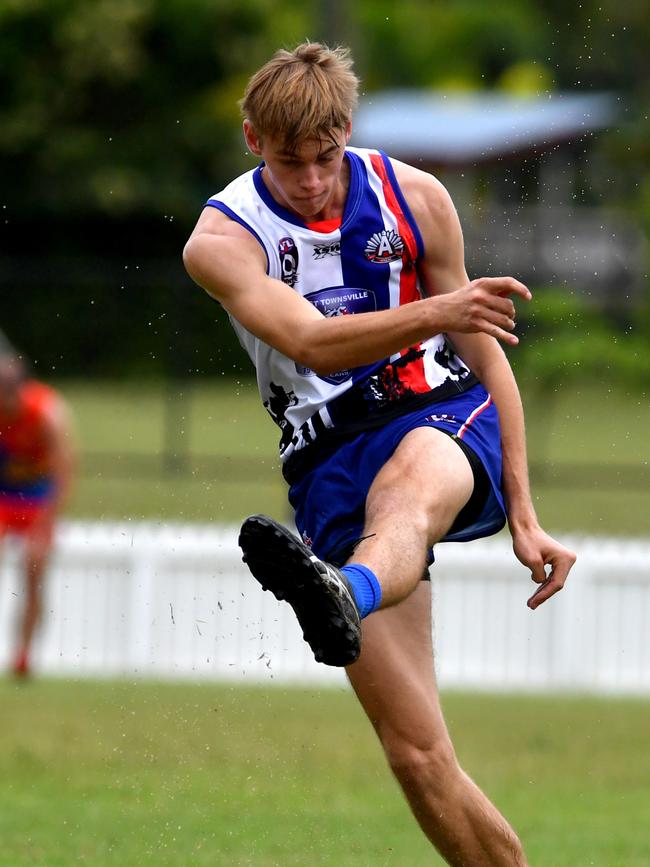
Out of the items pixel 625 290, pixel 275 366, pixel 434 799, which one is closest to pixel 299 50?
pixel 275 366

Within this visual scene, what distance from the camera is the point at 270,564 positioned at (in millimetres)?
3797

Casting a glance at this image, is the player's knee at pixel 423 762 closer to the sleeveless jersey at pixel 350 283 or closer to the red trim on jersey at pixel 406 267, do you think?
the sleeveless jersey at pixel 350 283

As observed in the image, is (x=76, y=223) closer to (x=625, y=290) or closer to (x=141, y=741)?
(x=625, y=290)

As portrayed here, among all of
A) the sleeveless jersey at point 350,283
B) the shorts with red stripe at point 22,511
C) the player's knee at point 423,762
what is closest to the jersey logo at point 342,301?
the sleeveless jersey at point 350,283

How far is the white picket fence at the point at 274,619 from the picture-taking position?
970 cm

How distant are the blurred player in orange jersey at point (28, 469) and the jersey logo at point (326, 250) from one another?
5368 millimetres

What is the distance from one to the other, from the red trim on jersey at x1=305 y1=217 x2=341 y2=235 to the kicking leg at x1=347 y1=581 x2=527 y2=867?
3.39 ft

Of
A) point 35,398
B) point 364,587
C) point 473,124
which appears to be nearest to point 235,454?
point 35,398

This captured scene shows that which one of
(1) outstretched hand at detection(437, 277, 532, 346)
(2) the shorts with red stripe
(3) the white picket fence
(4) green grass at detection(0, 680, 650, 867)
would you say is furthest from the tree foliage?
(1) outstretched hand at detection(437, 277, 532, 346)

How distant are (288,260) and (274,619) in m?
5.54

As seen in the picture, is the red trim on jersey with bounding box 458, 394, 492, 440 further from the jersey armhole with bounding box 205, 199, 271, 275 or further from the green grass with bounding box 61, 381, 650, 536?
the green grass with bounding box 61, 381, 650, 536

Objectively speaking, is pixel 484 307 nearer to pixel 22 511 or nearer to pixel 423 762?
pixel 423 762

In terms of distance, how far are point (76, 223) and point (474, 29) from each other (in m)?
27.2

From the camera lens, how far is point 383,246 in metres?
4.42
